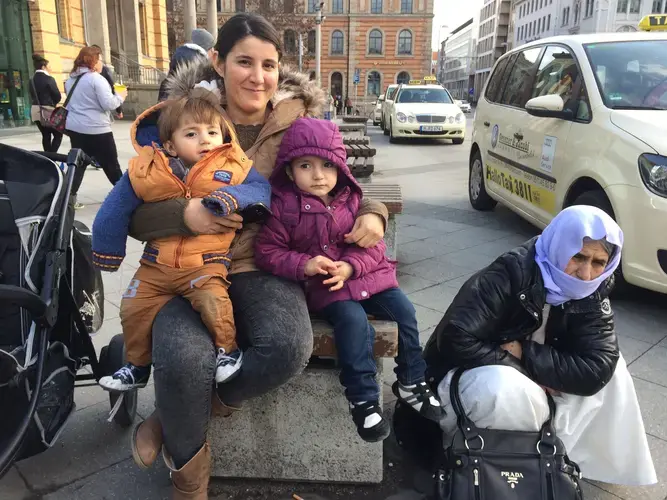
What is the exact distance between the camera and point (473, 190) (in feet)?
25.0

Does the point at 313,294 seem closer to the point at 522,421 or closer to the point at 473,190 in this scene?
the point at 522,421

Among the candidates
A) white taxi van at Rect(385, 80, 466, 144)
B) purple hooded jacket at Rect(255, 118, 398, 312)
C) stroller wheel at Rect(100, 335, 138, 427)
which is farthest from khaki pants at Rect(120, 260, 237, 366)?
white taxi van at Rect(385, 80, 466, 144)

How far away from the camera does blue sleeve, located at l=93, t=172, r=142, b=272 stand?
81.0 inches

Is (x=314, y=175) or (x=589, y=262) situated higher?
(x=314, y=175)

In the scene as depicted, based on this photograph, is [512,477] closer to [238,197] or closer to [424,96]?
[238,197]

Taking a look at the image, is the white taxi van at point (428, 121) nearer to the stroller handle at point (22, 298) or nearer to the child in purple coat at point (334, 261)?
the child in purple coat at point (334, 261)

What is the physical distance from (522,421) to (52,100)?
9241 millimetres

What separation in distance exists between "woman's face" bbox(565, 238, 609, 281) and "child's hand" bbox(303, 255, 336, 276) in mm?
881

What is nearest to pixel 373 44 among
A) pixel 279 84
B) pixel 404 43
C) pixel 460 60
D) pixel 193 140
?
pixel 404 43

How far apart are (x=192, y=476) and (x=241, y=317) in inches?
22.1

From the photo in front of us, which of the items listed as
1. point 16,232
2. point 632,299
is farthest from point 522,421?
point 632,299

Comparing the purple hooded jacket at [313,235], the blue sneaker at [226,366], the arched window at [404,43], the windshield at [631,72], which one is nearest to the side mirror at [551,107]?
the windshield at [631,72]

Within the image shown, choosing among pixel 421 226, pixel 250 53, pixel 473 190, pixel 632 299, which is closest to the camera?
pixel 250 53

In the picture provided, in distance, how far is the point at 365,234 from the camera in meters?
2.21
